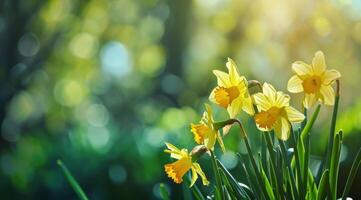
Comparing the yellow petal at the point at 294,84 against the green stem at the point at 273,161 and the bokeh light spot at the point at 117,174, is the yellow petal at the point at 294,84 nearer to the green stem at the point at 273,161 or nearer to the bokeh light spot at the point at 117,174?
the green stem at the point at 273,161

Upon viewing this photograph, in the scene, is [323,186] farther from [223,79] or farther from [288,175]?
[223,79]

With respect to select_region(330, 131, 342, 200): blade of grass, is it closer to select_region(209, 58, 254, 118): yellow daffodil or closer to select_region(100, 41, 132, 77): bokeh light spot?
select_region(209, 58, 254, 118): yellow daffodil

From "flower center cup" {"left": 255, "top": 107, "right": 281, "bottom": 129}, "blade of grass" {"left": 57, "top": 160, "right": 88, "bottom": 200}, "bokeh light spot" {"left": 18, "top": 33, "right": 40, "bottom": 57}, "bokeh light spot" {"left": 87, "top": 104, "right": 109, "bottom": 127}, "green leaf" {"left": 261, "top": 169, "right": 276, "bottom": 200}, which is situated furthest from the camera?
"bokeh light spot" {"left": 87, "top": 104, "right": 109, "bottom": 127}

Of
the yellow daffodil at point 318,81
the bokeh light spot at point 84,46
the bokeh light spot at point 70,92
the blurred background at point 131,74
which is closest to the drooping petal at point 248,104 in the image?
the yellow daffodil at point 318,81

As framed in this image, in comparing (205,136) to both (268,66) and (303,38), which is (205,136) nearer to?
(303,38)

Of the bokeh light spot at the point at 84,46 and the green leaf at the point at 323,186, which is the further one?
the bokeh light spot at the point at 84,46

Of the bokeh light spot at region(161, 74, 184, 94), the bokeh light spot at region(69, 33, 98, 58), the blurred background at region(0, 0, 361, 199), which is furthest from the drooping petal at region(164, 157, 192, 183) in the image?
the bokeh light spot at region(69, 33, 98, 58)
